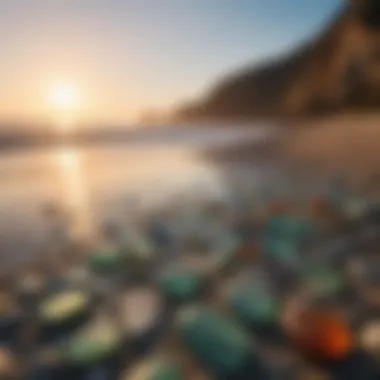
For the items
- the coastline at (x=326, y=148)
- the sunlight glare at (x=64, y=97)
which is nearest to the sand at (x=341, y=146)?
the coastline at (x=326, y=148)

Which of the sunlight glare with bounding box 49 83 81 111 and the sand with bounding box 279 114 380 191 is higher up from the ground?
the sunlight glare with bounding box 49 83 81 111

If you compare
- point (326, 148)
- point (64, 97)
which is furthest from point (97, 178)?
point (326, 148)

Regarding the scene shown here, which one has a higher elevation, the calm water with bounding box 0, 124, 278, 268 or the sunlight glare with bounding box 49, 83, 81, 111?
the sunlight glare with bounding box 49, 83, 81, 111

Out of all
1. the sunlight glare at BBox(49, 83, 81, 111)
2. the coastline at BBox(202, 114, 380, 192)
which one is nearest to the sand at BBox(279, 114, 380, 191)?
the coastline at BBox(202, 114, 380, 192)

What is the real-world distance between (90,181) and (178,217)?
3.9 inches

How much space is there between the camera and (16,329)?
0.48 metres

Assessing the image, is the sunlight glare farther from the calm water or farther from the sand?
the sand

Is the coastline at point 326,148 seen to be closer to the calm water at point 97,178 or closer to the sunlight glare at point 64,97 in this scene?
the calm water at point 97,178

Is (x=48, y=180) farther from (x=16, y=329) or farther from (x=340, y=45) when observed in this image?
(x=340, y=45)

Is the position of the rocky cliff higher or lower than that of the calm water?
higher

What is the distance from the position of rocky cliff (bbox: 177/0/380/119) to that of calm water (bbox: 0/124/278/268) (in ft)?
0.17

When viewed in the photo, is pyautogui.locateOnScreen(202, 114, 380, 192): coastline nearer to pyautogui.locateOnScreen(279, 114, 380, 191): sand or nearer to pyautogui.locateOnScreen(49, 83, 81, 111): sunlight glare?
pyautogui.locateOnScreen(279, 114, 380, 191): sand

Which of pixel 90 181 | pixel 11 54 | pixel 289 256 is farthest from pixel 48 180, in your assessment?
pixel 289 256

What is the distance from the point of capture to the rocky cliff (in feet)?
2.11
